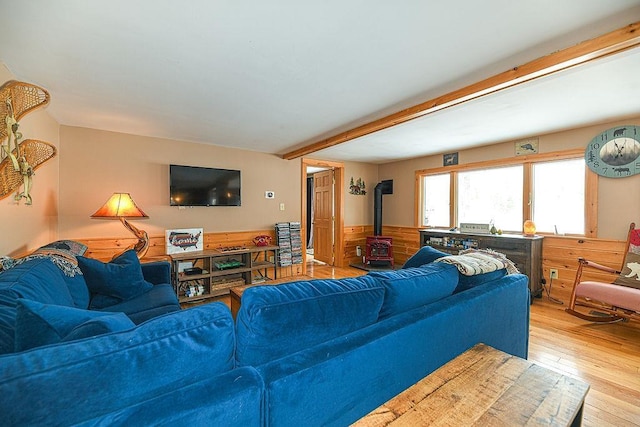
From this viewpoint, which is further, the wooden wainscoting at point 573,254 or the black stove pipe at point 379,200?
the black stove pipe at point 379,200

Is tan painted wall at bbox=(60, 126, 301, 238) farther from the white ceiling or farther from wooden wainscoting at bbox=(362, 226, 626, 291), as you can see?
wooden wainscoting at bbox=(362, 226, 626, 291)

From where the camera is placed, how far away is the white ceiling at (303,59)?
141 centimetres

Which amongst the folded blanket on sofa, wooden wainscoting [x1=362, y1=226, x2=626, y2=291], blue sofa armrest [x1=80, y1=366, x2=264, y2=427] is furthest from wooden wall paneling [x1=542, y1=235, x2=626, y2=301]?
blue sofa armrest [x1=80, y1=366, x2=264, y2=427]

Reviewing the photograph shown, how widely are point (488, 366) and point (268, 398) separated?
2.93 ft

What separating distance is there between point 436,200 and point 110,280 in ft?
16.0

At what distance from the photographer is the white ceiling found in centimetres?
141

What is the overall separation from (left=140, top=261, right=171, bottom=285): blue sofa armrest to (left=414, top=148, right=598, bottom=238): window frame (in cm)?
426

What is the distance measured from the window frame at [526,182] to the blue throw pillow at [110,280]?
14.9 ft

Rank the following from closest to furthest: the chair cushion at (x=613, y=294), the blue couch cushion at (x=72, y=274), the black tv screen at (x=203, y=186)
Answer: the blue couch cushion at (x=72, y=274) < the chair cushion at (x=613, y=294) < the black tv screen at (x=203, y=186)

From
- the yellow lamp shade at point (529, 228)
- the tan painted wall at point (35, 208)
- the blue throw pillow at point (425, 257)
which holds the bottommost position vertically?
the blue throw pillow at point (425, 257)

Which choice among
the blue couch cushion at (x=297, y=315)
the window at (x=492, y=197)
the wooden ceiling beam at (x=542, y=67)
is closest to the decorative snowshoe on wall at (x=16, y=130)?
the blue couch cushion at (x=297, y=315)

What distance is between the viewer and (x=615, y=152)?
10.2 ft

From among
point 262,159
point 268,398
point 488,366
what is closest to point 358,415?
point 268,398

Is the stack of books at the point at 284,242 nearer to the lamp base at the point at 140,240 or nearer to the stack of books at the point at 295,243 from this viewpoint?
the stack of books at the point at 295,243
